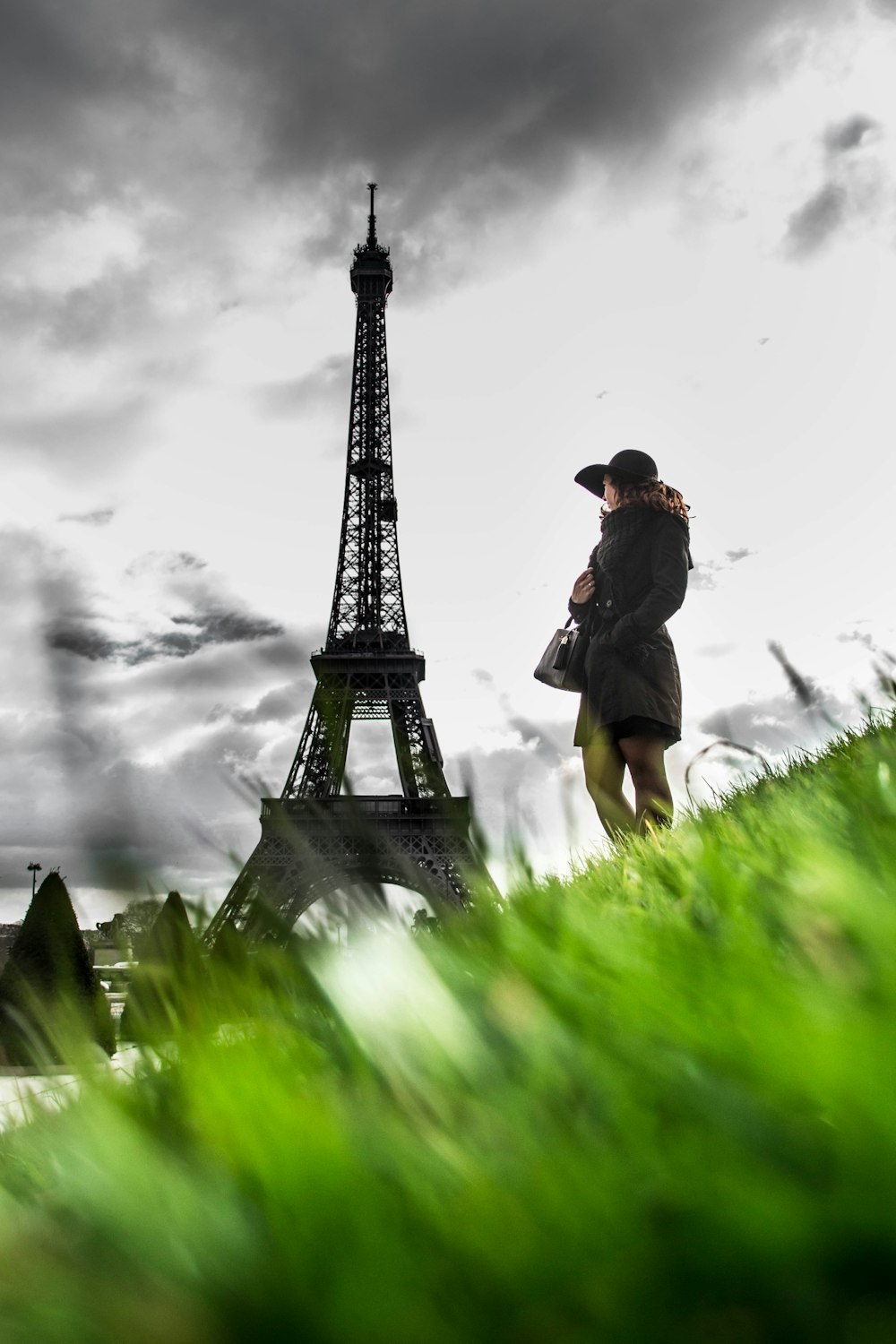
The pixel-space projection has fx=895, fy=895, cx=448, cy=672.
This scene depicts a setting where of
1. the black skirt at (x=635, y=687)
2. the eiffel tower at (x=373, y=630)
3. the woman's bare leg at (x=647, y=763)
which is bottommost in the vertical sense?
the woman's bare leg at (x=647, y=763)

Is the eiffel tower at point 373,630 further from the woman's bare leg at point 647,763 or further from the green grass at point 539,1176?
the green grass at point 539,1176

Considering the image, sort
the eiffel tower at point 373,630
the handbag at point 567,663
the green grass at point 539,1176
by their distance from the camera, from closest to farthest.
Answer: the green grass at point 539,1176, the handbag at point 567,663, the eiffel tower at point 373,630

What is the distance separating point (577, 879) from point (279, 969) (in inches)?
71.1

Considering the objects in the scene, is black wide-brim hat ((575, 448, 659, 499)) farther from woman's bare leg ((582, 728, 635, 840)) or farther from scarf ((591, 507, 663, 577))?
woman's bare leg ((582, 728, 635, 840))

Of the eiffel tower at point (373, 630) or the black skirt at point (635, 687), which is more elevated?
the eiffel tower at point (373, 630)

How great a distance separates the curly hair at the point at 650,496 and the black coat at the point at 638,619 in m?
0.04

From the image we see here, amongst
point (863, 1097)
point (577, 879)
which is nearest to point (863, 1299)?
point (863, 1097)

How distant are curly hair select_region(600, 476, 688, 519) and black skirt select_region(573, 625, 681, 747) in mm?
720

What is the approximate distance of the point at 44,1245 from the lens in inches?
22.3

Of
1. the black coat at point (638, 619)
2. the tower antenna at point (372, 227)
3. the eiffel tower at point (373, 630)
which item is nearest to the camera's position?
the black coat at point (638, 619)

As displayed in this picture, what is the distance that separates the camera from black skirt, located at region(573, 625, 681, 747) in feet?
16.5

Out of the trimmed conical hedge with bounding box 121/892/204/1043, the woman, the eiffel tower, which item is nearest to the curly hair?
the woman

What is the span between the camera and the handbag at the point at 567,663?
5539mm

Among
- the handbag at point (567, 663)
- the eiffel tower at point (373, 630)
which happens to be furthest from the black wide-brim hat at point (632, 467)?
the eiffel tower at point (373, 630)
